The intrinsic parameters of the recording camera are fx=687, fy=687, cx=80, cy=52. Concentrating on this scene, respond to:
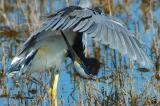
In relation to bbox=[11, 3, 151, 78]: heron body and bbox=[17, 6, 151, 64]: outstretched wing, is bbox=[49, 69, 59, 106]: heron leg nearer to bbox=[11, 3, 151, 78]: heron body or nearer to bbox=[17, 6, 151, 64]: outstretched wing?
bbox=[11, 3, 151, 78]: heron body

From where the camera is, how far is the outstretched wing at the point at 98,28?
444cm

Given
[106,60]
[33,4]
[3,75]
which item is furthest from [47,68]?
[33,4]

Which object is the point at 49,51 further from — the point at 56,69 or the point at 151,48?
the point at 151,48

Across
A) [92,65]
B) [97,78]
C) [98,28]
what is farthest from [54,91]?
[98,28]

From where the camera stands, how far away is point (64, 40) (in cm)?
509

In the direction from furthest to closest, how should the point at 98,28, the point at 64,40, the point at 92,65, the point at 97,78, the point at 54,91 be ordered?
1. the point at 97,78
2. the point at 92,65
3. the point at 54,91
4. the point at 64,40
5. the point at 98,28

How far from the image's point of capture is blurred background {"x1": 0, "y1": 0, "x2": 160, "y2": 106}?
516 cm

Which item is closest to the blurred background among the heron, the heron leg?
the heron leg

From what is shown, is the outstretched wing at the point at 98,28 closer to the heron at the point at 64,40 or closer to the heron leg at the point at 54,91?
the heron at the point at 64,40

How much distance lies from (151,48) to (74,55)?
1.68 m

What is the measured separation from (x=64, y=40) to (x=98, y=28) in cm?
56

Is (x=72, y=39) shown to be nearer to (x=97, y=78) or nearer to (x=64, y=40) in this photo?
(x=64, y=40)

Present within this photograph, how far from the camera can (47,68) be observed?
523 centimetres

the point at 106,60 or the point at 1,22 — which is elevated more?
the point at 1,22
